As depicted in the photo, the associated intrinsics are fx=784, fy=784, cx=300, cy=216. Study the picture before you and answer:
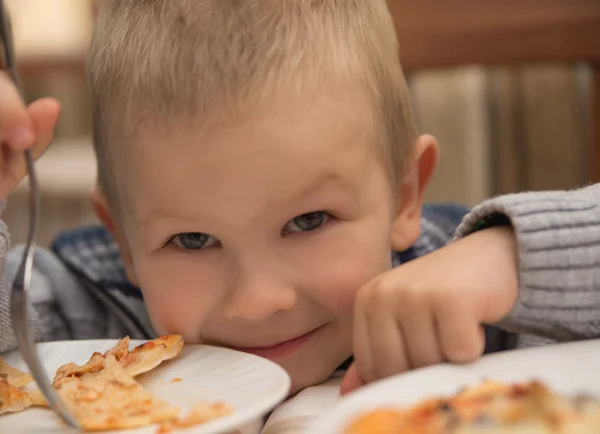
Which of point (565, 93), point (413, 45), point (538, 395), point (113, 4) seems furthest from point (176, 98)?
point (565, 93)

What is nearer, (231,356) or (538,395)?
(538,395)

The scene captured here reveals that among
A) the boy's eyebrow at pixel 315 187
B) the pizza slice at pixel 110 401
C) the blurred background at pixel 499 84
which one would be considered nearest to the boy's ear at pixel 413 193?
the boy's eyebrow at pixel 315 187

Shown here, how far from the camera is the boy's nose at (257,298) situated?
774 millimetres

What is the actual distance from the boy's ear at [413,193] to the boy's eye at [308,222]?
154 mm

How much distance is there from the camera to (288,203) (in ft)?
2.60

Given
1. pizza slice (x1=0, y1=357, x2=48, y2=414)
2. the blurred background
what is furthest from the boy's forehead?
the blurred background

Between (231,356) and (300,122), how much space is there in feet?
0.80

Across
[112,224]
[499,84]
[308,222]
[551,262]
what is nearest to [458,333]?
[551,262]

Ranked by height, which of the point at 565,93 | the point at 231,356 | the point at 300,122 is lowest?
the point at 565,93

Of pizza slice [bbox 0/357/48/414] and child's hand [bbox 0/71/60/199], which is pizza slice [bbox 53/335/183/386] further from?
child's hand [bbox 0/71/60/199]

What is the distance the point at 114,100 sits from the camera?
0.87 metres

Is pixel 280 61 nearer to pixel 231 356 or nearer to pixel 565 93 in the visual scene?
pixel 231 356

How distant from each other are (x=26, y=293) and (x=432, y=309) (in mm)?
331

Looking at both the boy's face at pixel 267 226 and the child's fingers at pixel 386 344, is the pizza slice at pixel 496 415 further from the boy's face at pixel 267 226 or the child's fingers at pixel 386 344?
the boy's face at pixel 267 226
